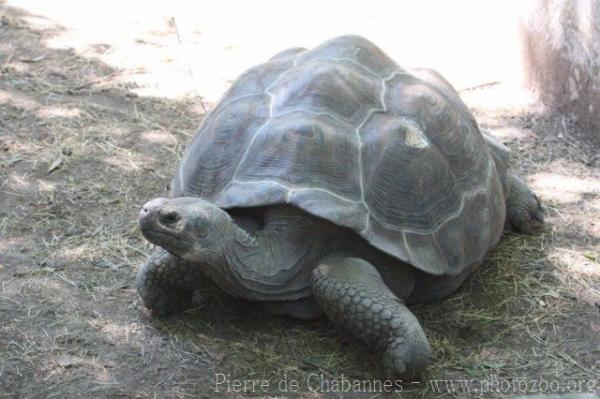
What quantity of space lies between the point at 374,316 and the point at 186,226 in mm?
786

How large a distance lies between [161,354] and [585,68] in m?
3.27

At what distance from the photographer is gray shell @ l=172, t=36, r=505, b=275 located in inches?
134

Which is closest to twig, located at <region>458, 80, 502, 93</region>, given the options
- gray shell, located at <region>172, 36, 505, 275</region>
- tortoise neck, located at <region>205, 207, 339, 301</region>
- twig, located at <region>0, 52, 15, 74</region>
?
gray shell, located at <region>172, 36, 505, 275</region>

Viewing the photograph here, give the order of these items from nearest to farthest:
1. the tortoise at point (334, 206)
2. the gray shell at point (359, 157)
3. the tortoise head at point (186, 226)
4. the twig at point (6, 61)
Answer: the tortoise head at point (186, 226), the tortoise at point (334, 206), the gray shell at point (359, 157), the twig at point (6, 61)

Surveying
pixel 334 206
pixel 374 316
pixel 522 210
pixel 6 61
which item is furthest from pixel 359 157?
pixel 6 61

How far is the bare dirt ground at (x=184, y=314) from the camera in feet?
10.8

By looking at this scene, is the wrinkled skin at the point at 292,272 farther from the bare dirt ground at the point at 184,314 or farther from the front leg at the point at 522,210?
the front leg at the point at 522,210

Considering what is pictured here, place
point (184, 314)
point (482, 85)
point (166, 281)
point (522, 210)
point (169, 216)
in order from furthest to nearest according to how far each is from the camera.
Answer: point (482, 85) < point (522, 210) < point (184, 314) < point (166, 281) < point (169, 216)

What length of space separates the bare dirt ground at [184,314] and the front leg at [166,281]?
0.08m

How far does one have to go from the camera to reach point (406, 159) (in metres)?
3.57

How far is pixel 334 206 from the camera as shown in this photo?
10.9 feet

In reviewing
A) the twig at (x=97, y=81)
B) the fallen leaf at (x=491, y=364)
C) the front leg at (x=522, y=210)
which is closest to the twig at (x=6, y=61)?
the twig at (x=97, y=81)

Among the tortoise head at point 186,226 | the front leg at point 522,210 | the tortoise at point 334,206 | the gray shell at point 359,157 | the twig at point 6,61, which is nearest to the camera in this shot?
the tortoise head at point 186,226

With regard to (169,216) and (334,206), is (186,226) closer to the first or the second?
(169,216)
